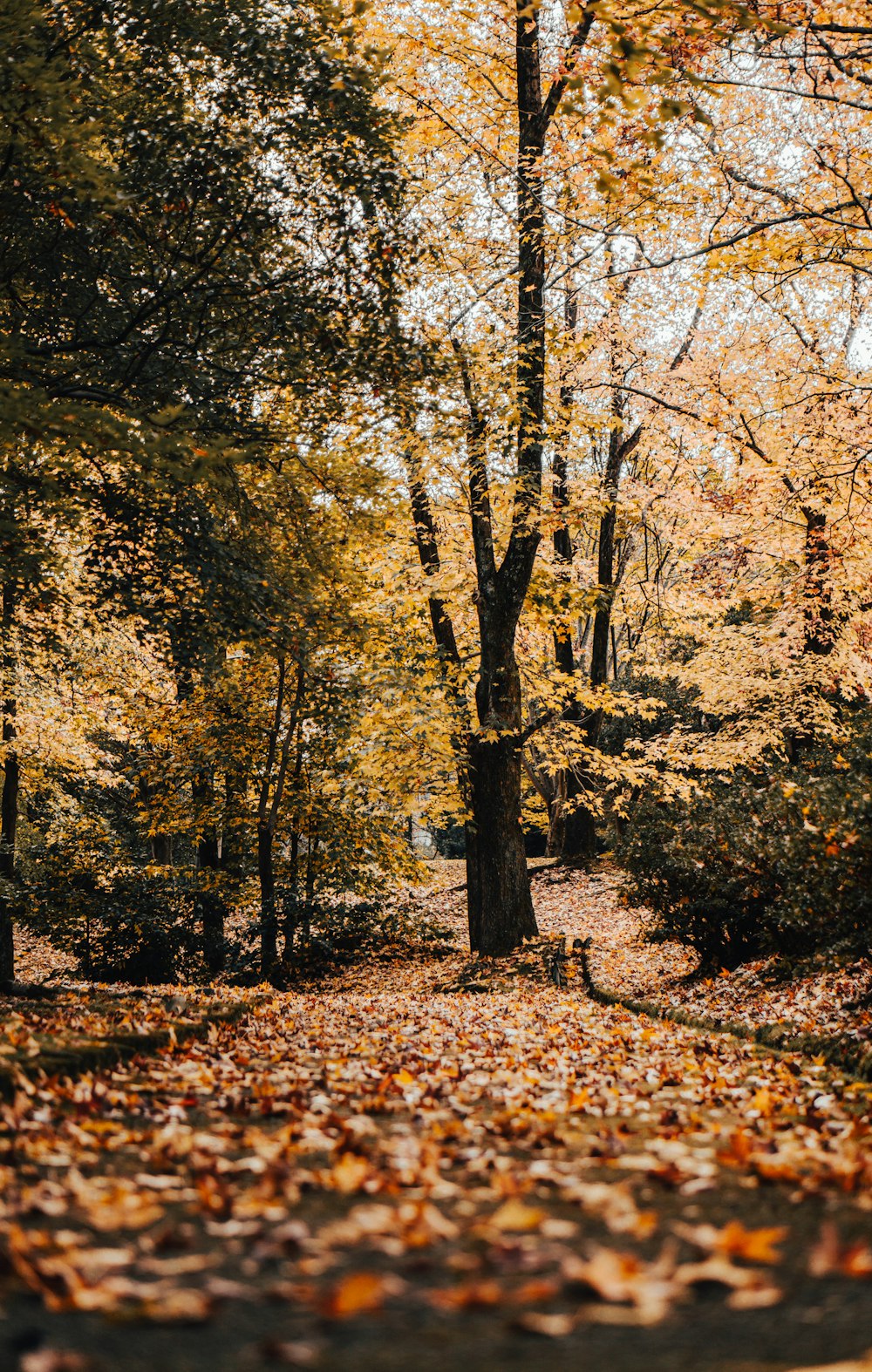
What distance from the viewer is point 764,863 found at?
817cm

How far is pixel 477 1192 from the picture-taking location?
8.97ft

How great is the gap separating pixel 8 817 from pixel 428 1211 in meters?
16.2

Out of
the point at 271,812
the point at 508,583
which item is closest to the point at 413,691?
the point at 508,583

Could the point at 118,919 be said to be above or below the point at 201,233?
below

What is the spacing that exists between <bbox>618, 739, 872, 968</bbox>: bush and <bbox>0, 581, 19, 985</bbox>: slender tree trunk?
8381mm

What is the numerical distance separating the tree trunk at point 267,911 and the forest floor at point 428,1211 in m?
8.07

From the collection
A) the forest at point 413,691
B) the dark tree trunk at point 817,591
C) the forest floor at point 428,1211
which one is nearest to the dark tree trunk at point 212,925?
the forest at point 413,691

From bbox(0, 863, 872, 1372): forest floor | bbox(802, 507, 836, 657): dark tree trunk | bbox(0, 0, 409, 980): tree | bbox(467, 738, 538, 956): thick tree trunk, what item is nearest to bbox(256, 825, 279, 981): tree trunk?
bbox(467, 738, 538, 956): thick tree trunk

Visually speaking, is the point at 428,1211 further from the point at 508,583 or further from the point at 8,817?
the point at 8,817

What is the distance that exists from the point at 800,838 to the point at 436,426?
A: 538 centimetres

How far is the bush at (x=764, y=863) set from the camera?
6.12 m

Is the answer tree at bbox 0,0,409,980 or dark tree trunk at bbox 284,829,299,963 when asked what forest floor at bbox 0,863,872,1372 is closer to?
tree at bbox 0,0,409,980

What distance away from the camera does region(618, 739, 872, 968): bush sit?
20.1 ft

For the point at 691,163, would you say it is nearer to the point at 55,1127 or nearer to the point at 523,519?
the point at 523,519
